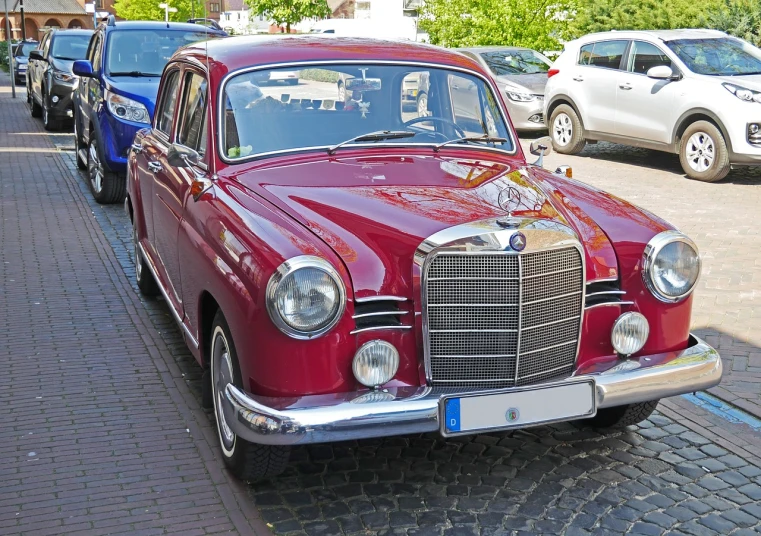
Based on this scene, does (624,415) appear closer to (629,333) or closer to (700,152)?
(629,333)

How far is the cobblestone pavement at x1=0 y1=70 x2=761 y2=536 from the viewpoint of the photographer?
4.06 meters

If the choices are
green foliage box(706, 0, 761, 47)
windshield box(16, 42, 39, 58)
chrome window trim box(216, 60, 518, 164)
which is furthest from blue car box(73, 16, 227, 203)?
windshield box(16, 42, 39, 58)

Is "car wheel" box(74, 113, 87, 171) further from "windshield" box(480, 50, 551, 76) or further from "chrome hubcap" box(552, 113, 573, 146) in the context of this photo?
"windshield" box(480, 50, 551, 76)

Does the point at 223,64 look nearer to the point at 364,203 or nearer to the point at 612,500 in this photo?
the point at 364,203

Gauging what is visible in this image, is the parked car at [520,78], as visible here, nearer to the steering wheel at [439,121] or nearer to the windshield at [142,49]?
the windshield at [142,49]

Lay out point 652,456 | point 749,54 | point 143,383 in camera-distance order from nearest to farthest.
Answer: point 652,456, point 143,383, point 749,54

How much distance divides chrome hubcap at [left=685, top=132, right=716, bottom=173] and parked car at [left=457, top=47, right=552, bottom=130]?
451 cm

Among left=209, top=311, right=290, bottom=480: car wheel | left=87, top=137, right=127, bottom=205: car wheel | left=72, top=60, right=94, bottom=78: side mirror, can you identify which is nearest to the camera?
left=209, top=311, right=290, bottom=480: car wheel

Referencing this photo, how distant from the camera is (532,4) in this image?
23.4 m

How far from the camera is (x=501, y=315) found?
13.0 ft

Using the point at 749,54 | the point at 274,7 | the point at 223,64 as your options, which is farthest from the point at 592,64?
the point at 274,7

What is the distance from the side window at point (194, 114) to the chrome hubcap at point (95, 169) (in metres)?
5.81

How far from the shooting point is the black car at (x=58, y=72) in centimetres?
1831

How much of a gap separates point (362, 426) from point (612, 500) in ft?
4.28
